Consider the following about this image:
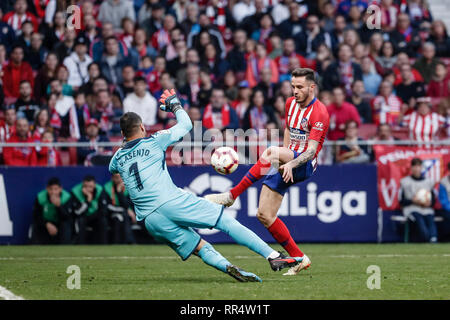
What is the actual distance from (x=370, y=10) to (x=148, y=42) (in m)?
5.35

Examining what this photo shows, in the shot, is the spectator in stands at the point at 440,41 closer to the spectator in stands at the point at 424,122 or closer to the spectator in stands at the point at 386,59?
the spectator in stands at the point at 386,59

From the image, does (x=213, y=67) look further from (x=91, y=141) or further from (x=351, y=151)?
(x=351, y=151)

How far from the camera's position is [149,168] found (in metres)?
8.58

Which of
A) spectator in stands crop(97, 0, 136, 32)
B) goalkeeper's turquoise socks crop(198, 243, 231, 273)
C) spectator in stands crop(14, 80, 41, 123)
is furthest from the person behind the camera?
spectator in stands crop(97, 0, 136, 32)

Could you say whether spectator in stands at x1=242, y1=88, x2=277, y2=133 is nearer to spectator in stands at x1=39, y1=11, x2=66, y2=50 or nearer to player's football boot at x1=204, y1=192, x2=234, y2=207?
spectator in stands at x1=39, y1=11, x2=66, y2=50

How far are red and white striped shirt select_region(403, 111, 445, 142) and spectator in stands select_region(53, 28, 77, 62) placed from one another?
735 centimetres

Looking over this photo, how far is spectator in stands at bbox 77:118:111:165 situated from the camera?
15375 millimetres

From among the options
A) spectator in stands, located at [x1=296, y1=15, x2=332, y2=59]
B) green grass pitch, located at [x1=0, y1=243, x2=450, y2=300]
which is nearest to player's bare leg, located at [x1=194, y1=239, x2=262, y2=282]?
green grass pitch, located at [x1=0, y1=243, x2=450, y2=300]

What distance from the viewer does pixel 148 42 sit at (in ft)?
62.9

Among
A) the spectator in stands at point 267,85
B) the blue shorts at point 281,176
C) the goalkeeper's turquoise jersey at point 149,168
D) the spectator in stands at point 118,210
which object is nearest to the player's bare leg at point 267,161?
the blue shorts at point 281,176

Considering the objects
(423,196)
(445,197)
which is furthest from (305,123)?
(445,197)

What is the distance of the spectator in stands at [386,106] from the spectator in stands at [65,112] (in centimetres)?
611
